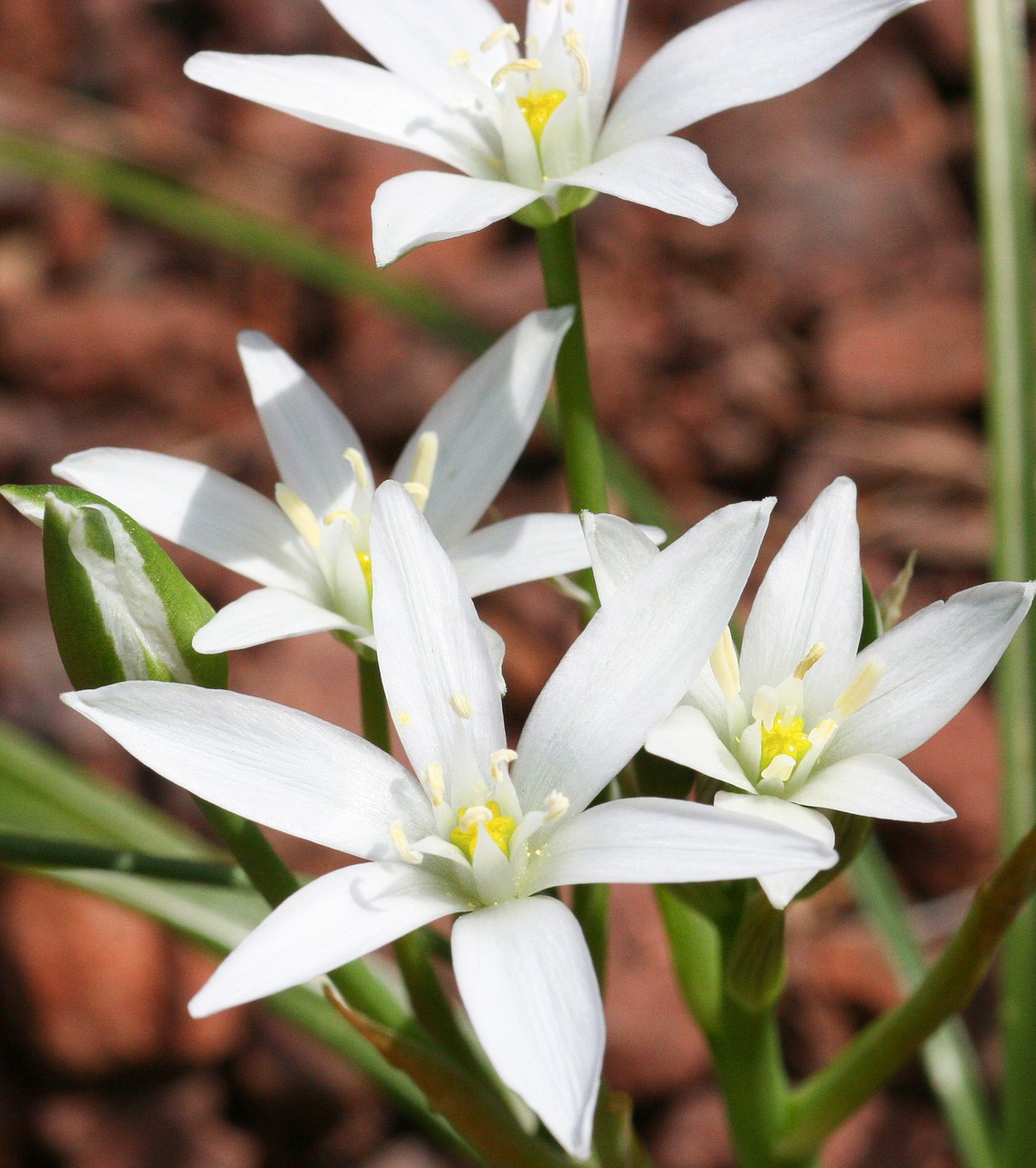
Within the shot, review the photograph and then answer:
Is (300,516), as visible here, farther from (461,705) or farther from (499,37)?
(499,37)

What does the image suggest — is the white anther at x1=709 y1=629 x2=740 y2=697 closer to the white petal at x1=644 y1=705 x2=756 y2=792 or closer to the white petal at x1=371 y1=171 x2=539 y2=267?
the white petal at x1=644 y1=705 x2=756 y2=792

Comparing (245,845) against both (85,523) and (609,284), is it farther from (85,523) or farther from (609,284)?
(609,284)

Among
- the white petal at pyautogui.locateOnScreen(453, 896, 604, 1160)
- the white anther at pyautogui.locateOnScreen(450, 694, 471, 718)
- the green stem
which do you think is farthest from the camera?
the green stem

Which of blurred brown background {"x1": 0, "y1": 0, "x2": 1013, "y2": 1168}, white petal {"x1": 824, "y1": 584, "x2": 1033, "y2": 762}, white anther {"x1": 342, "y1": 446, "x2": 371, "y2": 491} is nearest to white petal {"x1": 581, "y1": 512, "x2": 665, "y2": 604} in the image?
white petal {"x1": 824, "y1": 584, "x2": 1033, "y2": 762}

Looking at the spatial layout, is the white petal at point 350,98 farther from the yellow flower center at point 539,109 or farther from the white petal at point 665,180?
the white petal at point 665,180

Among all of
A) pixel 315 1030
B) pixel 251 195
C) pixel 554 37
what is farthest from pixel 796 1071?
pixel 251 195

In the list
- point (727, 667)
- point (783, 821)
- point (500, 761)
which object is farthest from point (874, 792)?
point (500, 761)
